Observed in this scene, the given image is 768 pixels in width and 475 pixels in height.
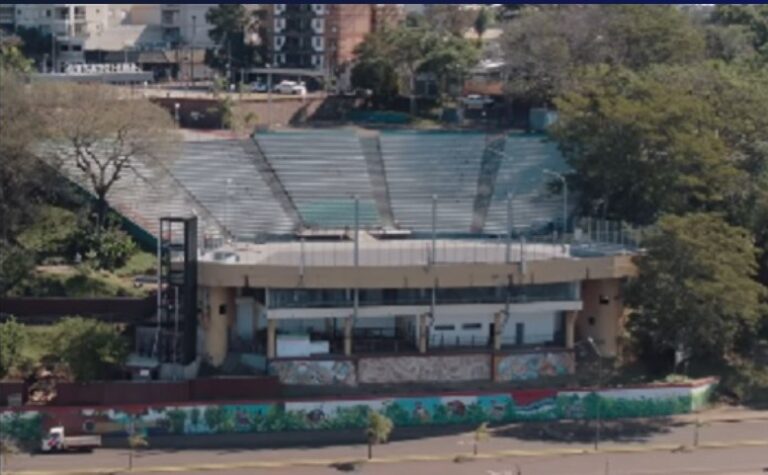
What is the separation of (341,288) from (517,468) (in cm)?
636

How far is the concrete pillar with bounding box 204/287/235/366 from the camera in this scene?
111 ft

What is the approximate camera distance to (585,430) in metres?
32.3

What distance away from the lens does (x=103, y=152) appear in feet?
132

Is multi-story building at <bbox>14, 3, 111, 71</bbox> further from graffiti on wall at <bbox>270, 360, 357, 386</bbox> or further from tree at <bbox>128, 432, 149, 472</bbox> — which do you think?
tree at <bbox>128, 432, 149, 472</bbox>

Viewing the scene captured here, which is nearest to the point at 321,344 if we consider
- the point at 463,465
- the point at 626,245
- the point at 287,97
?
the point at 463,465

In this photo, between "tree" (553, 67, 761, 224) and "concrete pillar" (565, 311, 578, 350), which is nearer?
"concrete pillar" (565, 311, 578, 350)

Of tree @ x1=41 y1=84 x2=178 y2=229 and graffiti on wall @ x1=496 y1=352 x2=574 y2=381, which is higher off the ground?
tree @ x1=41 y1=84 x2=178 y2=229

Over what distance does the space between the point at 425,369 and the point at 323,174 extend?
1209 cm

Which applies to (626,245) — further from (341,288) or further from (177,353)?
(177,353)

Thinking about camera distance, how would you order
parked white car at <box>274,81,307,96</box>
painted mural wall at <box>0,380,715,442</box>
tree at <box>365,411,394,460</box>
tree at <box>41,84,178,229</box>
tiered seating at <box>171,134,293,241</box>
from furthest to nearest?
parked white car at <box>274,81,307,96</box>
tiered seating at <box>171,134,293,241</box>
tree at <box>41,84,178,229</box>
painted mural wall at <box>0,380,715,442</box>
tree at <box>365,411,394,460</box>

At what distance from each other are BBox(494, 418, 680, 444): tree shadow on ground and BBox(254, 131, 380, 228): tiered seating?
36.1ft

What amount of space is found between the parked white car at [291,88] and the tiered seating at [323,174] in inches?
440

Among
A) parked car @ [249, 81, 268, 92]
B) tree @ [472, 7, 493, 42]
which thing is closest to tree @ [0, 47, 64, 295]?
parked car @ [249, 81, 268, 92]

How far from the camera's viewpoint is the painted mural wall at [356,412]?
30891 millimetres
